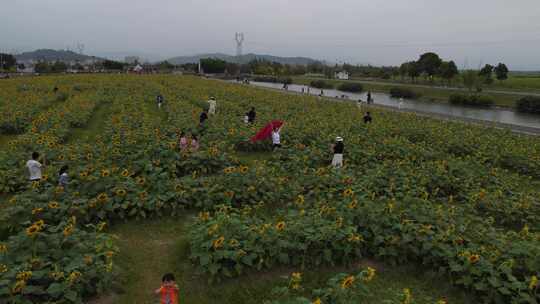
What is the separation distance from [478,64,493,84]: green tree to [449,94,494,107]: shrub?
57.1 ft

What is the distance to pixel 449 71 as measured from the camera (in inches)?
2844

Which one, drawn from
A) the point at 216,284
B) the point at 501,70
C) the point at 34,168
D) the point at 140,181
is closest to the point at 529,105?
the point at 501,70

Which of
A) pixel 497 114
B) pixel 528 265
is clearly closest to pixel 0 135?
pixel 528 265

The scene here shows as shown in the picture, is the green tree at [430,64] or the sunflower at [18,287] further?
the green tree at [430,64]

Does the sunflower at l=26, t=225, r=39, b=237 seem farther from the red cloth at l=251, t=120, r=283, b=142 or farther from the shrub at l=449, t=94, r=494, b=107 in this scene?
the shrub at l=449, t=94, r=494, b=107

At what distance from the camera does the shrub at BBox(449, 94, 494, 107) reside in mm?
47094

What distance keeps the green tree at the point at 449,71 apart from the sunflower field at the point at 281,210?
2617 inches

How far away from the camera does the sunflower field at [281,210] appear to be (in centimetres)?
479

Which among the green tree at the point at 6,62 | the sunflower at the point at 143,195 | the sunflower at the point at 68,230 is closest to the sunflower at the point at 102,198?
the sunflower at the point at 143,195

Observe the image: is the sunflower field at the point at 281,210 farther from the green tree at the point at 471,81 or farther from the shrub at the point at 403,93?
the green tree at the point at 471,81

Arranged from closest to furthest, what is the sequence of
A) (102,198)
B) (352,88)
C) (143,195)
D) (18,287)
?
(18,287), (102,198), (143,195), (352,88)

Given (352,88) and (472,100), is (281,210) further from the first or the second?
(352,88)

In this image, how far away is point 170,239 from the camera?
6.51 m

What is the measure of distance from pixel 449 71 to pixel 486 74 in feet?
23.5
